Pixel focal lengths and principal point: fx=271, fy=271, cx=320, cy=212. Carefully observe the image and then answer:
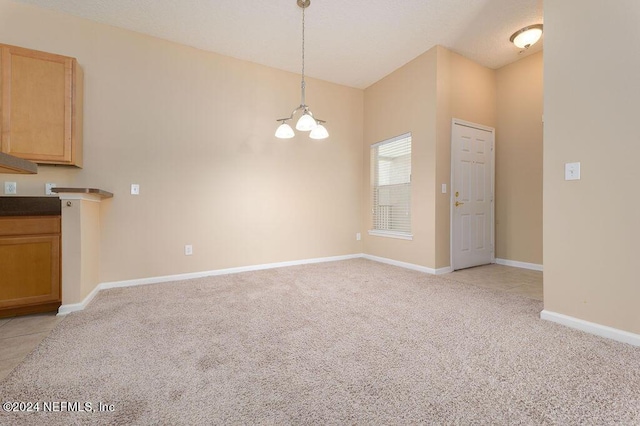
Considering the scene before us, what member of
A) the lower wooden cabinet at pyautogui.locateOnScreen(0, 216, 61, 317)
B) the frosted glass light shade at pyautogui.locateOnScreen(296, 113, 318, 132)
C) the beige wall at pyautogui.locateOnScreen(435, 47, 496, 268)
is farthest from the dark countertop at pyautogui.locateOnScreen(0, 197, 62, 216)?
the beige wall at pyautogui.locateOnScreen(435, 47, 496, 268)

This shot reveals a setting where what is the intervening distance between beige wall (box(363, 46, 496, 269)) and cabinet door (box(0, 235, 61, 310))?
3.89 metres

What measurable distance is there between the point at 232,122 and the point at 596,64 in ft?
11.8

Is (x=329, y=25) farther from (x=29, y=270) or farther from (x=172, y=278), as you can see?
(x=29, y=270)

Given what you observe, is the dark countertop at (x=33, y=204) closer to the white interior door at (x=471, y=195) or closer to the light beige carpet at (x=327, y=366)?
the light beige carpet at (x=327, y=366)

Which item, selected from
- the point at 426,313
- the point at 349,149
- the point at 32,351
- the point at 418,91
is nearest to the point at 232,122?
the point at 349,149

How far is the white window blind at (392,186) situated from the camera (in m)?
4.07

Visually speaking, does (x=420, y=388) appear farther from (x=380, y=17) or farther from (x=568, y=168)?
(x=380, y=17)

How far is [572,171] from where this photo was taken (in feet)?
6.54

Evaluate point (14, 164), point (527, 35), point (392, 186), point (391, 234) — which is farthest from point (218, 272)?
point (527, 35)

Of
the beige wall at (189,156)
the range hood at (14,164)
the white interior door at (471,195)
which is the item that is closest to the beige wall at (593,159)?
the white interior door at (471,195)

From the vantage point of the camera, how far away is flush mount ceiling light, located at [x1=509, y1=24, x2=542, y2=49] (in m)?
3.11

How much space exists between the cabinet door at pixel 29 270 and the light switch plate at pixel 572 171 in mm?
4113

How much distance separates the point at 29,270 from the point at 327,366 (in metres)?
2.57

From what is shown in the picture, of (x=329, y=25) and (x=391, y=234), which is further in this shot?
(x=391, y=234)
